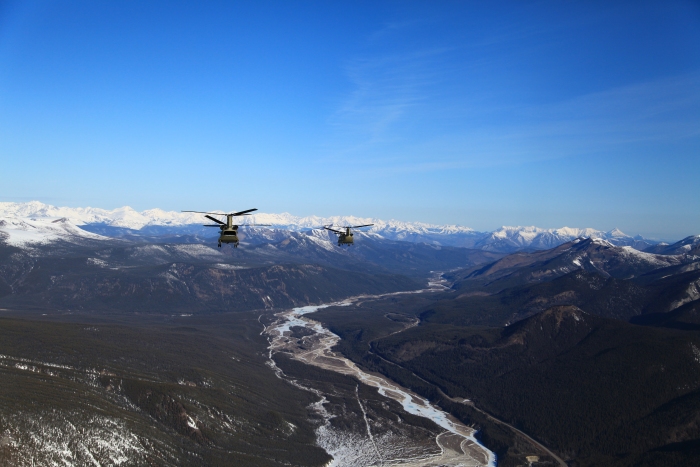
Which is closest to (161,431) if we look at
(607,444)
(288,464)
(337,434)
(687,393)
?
(288,464)

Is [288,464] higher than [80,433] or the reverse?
the reverse

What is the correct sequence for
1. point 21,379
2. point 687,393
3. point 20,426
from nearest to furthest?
point 20,426, point 21,379, point 687,393

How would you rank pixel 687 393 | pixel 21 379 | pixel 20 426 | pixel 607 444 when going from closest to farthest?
pixel 20 426, pixel 21 379, pixel 607 444, pixel 687 393

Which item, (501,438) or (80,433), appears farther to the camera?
(501,438)

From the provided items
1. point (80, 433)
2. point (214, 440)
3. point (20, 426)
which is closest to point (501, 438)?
point (214, 440)

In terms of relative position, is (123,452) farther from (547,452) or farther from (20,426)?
(547,452)

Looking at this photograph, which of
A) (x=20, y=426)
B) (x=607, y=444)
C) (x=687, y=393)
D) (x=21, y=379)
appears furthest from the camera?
(x=687, y=393)

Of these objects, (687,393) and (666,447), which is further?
(687,393)

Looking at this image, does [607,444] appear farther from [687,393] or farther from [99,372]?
[99,372]

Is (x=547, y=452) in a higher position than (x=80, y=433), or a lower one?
lower
